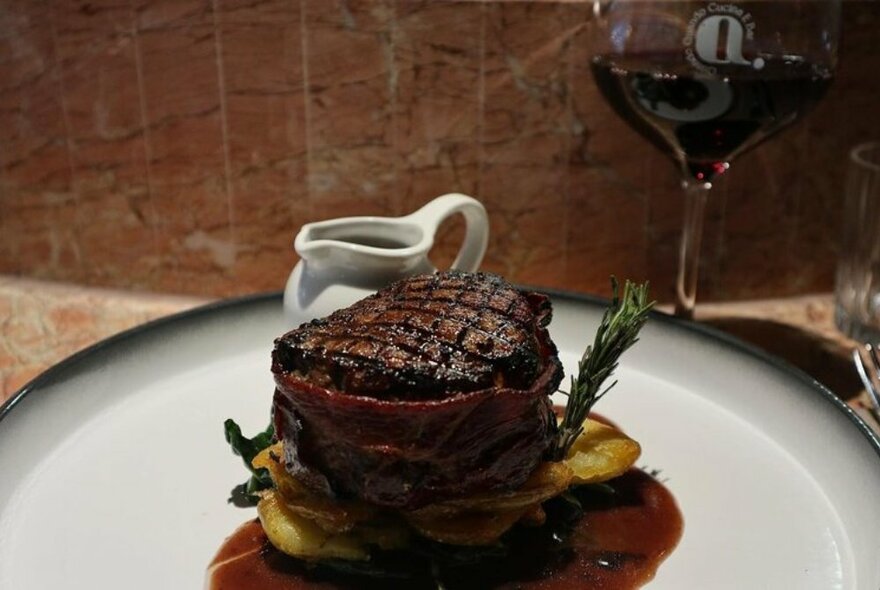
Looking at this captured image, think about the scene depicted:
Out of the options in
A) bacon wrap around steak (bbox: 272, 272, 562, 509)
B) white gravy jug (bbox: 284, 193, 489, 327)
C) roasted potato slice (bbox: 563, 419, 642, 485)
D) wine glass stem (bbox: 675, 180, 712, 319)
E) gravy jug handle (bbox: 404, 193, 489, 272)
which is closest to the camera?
bacon wrap around steak (bbox: 272, 272, 562, 509)

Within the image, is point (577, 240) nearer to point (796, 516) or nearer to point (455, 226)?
point (455, 226)

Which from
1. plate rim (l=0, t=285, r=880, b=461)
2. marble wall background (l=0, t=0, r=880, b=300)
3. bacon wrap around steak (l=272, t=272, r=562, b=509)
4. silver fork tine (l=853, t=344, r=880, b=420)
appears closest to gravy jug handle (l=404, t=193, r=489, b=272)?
plate rim (l=0, t=285, r=880, b=461)

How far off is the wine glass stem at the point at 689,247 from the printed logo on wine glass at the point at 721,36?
0.28 m

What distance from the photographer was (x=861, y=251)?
1.93 metres

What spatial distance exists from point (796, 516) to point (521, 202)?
3.09ft

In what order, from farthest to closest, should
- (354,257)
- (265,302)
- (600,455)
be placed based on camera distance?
(265,302), (354,257), (600,455)

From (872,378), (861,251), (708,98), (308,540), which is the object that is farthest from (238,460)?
(861,251)

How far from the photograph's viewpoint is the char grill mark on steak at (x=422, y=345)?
1115mm

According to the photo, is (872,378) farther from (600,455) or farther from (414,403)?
(414,403)

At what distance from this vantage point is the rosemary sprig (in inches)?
52.1

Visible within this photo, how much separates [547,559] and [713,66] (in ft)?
2.89

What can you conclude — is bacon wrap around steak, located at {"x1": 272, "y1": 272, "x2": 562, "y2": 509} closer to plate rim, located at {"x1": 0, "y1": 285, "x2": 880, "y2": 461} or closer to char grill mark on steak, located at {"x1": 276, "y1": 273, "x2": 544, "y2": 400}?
char grill mark on steak, located at {"x1": 276, "y1": 273, "x2": 544, "y2": 400}

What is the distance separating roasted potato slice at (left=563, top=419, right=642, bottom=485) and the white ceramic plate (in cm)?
9

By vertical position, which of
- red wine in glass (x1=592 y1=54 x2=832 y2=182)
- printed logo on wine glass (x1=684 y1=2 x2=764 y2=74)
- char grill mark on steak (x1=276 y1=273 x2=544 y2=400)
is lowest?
char grill mark on steak (x1=276 y1=273 x2=544 y2=400)
